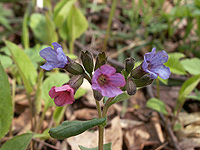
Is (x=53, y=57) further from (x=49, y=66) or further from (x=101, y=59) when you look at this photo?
(x=101, y=59)

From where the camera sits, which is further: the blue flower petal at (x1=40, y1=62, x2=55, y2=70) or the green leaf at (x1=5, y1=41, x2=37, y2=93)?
the green leaf at (x1=5, y1=41, x2=37, y2=93)

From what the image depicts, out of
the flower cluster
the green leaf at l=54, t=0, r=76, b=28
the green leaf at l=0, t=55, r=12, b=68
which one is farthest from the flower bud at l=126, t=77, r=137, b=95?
the green leaf at l=54, t=0, r=76, b=28

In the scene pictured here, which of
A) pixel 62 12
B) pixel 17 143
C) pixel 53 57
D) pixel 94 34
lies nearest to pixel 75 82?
pixel 53 57

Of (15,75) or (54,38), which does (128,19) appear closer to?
(54,38)

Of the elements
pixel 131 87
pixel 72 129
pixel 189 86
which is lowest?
pixel 189 86

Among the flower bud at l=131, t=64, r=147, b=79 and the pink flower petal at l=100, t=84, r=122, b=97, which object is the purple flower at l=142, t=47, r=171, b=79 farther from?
the pink flower petal at l=100, t=84, r=122, b=97

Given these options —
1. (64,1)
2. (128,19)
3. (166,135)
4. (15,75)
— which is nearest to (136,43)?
(128,19)
